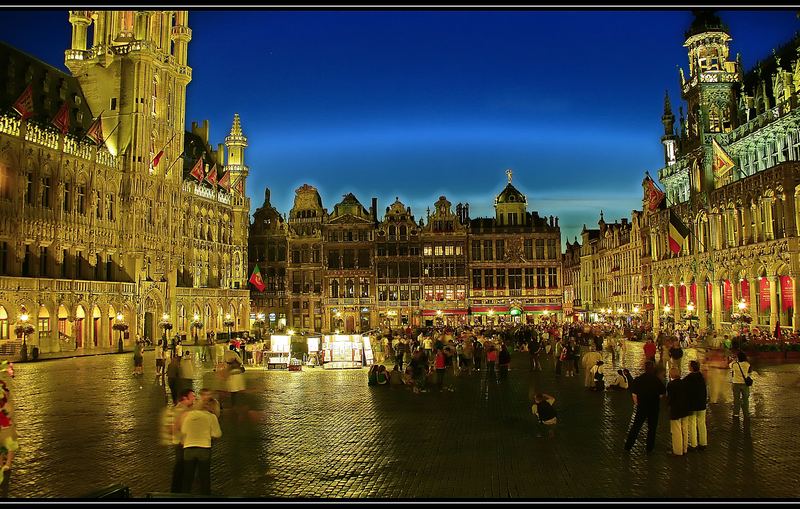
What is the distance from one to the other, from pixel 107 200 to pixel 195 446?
48632 mm

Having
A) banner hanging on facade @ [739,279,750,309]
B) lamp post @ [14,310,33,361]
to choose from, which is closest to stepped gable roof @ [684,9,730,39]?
banner hanging on facade @ [739,279,750,309]

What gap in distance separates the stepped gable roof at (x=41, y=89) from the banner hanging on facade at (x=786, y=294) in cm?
5224

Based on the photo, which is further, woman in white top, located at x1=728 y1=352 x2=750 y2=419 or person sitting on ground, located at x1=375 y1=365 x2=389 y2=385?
person sitting on ground, located at x1=375 y1=365 x2=389 y2=385

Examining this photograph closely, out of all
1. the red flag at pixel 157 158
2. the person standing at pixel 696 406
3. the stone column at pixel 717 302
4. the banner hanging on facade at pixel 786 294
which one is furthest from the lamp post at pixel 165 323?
the person standing at pixel 696 406

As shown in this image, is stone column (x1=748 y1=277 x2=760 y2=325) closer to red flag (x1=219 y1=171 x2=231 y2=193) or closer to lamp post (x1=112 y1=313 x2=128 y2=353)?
lamp post (x1=112 y1=313 x2=128 y2=353)

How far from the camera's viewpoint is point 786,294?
4259 centimetres

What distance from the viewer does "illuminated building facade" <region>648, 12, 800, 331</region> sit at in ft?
142

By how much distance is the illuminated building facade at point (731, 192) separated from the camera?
4331 centimetres

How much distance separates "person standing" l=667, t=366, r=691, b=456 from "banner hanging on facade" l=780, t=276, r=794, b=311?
36.1 metres

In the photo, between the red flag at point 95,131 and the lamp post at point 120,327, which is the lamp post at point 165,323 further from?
the red flag at point 95,131

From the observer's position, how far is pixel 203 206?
6631 centimetres

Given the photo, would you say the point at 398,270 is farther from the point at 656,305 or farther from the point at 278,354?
the point at 278,354

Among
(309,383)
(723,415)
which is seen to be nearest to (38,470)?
(309,383)
